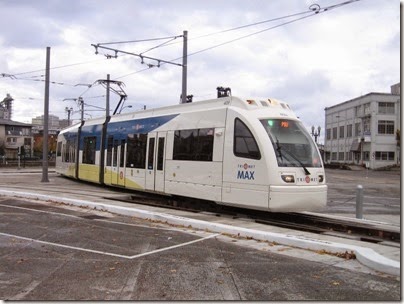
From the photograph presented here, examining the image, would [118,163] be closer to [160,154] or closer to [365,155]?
[160,154]

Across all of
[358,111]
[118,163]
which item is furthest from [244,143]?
[358,111]

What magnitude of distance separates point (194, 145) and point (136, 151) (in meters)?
4.25

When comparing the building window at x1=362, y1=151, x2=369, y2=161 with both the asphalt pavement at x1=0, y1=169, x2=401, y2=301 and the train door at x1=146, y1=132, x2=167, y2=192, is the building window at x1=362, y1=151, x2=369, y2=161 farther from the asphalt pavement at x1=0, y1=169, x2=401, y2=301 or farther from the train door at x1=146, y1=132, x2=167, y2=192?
the asphalt pavement at x1=0, y1=169, x2=401, y2=301

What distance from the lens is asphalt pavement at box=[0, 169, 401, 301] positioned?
18.9 feet

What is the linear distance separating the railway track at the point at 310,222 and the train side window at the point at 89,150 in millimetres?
6955

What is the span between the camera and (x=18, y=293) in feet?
18.6

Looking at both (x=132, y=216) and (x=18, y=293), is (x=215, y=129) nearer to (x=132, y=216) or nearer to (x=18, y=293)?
(x=132, y=216)

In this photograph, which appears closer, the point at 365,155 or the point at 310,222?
the point at 310,222

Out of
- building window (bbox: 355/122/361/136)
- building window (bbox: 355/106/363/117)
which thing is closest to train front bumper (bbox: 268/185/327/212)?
building window (bbox: 355/106/363/117)

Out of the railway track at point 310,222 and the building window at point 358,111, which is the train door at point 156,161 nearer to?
the railway track at point 310,222

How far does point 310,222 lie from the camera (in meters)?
12.5

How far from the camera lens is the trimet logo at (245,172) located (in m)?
12.1

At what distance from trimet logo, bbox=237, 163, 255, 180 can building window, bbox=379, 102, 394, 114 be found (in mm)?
71669

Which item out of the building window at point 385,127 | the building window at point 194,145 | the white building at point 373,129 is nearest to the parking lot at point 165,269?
the building window at point 194,145
